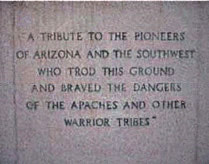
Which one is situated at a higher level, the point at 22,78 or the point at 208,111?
the point at 22,78

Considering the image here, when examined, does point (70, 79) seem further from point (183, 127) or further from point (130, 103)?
point (183, 127)

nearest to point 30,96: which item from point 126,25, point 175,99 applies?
point 126,25

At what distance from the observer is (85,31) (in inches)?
152

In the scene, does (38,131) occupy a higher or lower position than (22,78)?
lower

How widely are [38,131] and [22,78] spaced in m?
0.55

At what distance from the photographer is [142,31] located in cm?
385

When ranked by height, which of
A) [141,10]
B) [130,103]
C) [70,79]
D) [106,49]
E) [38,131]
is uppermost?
[141,10]

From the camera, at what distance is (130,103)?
12.8 ft

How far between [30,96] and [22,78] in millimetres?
195

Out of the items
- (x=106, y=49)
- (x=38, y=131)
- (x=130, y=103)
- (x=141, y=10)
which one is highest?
(x=141, y=10)

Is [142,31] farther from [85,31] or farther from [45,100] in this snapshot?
[45,100]

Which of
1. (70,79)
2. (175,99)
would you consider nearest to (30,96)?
(70,79)

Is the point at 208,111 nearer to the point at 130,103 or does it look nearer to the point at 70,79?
the point at 130,103

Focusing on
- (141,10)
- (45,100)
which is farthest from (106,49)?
(45,100)
